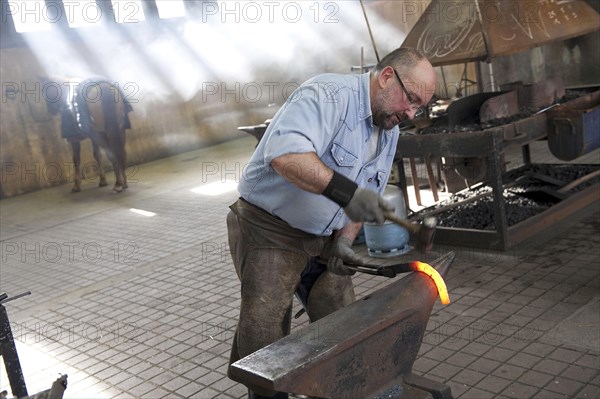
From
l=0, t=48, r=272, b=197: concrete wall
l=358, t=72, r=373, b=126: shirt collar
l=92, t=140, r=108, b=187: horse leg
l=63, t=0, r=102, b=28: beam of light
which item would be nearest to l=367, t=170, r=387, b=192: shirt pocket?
l=358, t=72, r=373, b=126: shirt collar

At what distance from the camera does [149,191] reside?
10055mm

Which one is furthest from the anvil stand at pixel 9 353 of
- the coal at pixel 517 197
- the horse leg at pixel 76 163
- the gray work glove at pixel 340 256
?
the horse leg at pixel 76 163

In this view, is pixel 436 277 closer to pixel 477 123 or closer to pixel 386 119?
pixel 386 119

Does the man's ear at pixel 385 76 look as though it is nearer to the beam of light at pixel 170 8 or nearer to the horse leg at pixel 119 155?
the horse leg at pixel 119 155

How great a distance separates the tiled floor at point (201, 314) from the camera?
357 centimetres

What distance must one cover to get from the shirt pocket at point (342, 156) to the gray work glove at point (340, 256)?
0.37 m

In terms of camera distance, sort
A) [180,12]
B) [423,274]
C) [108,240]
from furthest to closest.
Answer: [180,12] < [108,240] < [423,274]

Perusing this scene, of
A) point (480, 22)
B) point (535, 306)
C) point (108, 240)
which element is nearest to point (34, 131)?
point (108, 240)

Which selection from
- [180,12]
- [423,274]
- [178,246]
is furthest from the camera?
[180,12]

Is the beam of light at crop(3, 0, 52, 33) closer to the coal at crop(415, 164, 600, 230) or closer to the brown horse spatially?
the brown horse

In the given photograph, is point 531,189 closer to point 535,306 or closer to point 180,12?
point 535,306

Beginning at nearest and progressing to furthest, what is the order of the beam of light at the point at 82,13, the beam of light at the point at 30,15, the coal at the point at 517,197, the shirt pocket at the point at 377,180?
the shirt pocket at the point at 377,180 < the coal at the point at 517,197 < the beam of light at the point at 30,15 < the beam of light at the point at 82,13

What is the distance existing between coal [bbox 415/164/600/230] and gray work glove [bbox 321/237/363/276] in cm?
296

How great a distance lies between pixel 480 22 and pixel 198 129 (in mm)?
9097
